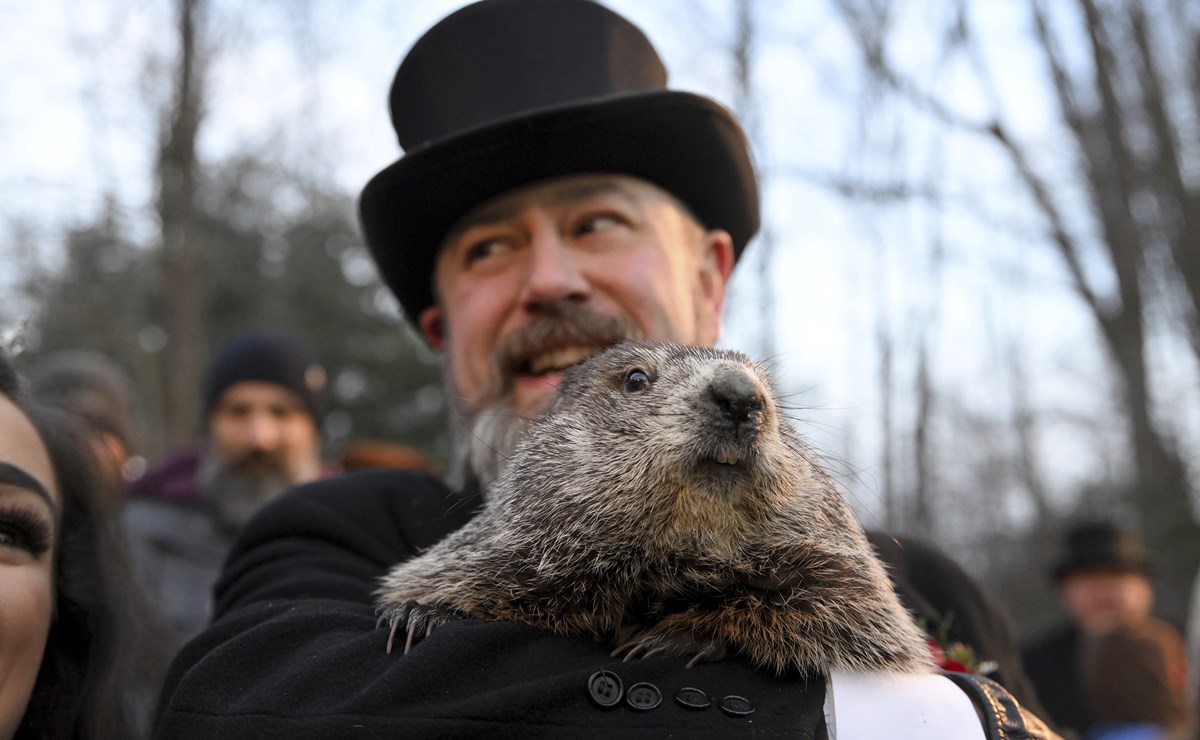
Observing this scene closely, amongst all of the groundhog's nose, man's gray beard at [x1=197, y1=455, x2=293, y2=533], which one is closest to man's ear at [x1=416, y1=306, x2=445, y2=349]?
the groundhog's nose

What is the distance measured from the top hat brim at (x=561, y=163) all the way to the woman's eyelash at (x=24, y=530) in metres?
1.35

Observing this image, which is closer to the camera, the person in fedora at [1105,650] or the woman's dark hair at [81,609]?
the woman's dark hair at [81,609]

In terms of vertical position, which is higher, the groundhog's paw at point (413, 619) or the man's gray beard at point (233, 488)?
the man's gray beard at point (233, 488)

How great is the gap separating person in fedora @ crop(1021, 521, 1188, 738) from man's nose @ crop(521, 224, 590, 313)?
5370mm

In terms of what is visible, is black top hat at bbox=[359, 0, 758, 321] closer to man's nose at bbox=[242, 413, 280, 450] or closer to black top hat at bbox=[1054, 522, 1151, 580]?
man's nose at bbox=[242, 413, 280, 450]

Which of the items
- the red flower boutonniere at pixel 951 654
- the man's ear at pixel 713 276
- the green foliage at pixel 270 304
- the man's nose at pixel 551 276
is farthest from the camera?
the green foliage at pixel 270 304

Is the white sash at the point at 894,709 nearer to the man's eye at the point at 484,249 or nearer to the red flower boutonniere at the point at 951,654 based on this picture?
the red flower boutonniere at the point at 951,654

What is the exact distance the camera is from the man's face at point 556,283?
288 centimetres

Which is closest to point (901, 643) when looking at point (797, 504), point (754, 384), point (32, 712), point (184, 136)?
point (797, 504)

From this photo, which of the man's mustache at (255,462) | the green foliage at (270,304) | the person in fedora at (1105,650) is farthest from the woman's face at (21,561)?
the green foliage at (270,304)

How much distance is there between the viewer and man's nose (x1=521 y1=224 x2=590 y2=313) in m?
2.81

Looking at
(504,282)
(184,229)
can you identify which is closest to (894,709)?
(504,282)

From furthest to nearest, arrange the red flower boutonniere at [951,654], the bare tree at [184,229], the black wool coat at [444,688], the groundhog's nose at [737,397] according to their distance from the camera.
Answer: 1. the bare tree at [184,229]
2. the red flower boutonniere at [951,654]
3. the groundhog's nose at [737,397]
4. the black wool coat at [444,688]

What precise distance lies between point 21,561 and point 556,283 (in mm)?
1496
